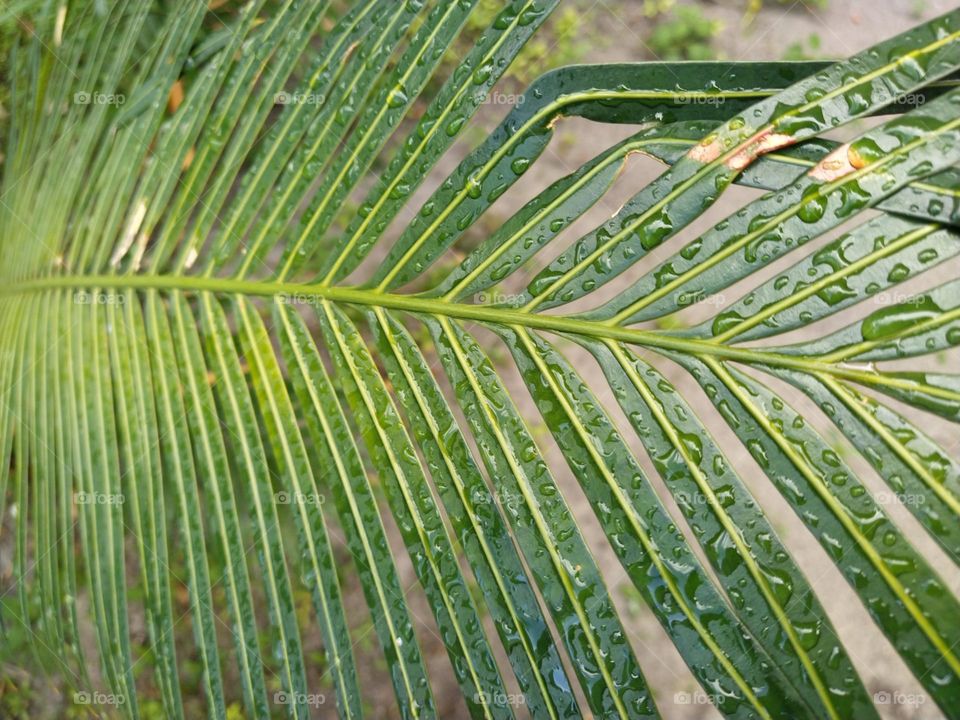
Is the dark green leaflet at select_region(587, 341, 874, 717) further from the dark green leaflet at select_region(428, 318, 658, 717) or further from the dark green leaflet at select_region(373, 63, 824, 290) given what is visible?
the dark green leaflet at select_region(373, 63, 824, 290)

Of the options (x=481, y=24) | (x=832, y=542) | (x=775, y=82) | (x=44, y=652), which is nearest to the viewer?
(x=832, y=542)

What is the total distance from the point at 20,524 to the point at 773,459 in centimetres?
120

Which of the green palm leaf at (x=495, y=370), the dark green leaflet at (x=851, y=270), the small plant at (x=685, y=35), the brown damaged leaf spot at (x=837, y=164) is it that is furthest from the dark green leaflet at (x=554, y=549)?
the small plant at (x=685, y=35)

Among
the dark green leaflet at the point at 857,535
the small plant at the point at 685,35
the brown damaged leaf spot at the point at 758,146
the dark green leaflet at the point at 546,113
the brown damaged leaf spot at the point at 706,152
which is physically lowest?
the dark green leaflet at the point at 857,535

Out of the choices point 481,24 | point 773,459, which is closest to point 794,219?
point 773,459

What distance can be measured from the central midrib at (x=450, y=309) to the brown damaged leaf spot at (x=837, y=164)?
19 cm

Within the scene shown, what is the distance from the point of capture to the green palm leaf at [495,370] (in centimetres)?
A: 65

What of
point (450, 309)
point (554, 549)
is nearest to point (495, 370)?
point (450, 309)

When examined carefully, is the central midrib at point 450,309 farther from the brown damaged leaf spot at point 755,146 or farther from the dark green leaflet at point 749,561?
the brown damaged leaf spot at point 755,146

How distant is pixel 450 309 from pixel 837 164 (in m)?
0.47

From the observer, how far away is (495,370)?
92cm

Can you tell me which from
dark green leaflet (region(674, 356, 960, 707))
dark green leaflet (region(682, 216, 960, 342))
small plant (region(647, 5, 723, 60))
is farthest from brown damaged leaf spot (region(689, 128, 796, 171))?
small plant (region(647, 5, 723, 60))

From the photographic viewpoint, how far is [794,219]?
68 centimetres

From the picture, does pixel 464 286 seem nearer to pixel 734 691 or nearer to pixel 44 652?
pixel 734 691
